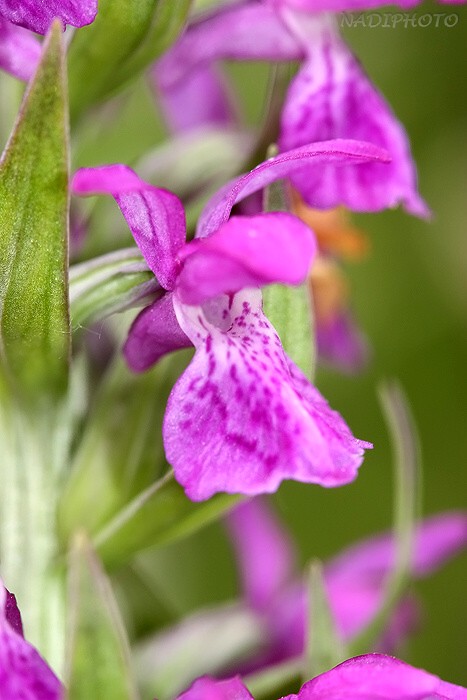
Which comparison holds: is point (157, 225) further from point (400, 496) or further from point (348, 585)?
point (348, 585)

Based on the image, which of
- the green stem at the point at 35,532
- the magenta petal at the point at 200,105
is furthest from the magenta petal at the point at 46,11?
the magenta petal at the point at 200,105

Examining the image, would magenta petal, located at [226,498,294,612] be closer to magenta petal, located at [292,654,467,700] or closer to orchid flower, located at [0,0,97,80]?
magenta petal, located at [292,654,467,700]

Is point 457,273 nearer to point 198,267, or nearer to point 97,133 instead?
point 97,133

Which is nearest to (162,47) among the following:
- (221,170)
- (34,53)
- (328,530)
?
(34,53)

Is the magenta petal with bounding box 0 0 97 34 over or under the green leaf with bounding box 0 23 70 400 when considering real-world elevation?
over

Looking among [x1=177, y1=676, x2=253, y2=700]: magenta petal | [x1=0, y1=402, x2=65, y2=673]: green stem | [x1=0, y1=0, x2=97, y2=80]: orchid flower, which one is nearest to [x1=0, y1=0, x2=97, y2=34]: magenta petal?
[x1=0, y1=0, x2=97, y2=80]: orchid flower

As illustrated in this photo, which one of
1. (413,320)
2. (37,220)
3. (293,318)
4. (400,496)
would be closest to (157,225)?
(37,220)

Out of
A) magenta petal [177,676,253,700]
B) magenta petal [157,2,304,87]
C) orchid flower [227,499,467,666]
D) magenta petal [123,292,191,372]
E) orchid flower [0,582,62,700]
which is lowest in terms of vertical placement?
orchid flower [227,499,467,666]
